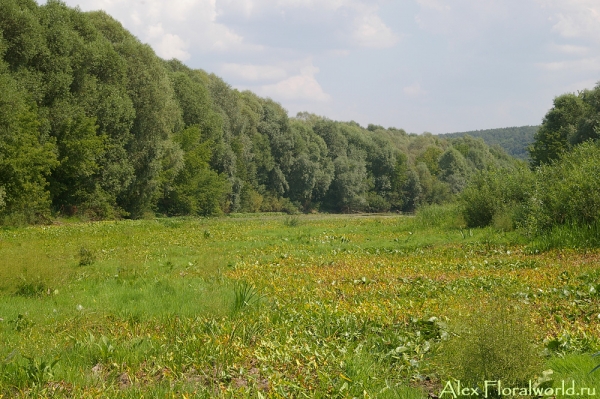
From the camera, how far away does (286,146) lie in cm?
8031

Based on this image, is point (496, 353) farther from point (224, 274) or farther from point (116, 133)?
point (116, 133)

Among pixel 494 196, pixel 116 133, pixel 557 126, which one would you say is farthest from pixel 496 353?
pixel 557 126

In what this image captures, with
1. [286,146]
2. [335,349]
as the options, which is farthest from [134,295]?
[286,146]

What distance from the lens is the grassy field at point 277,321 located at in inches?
233

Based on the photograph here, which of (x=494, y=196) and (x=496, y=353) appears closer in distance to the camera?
(x=496, y=353)

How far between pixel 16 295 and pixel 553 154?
5443 centimetres

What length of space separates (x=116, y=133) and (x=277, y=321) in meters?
36.3

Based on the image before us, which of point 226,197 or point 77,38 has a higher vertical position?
point 77,38

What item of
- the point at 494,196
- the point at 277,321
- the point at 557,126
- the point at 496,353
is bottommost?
the point at 277,321

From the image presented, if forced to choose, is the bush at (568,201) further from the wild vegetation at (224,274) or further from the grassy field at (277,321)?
the grassy field at (277,321)

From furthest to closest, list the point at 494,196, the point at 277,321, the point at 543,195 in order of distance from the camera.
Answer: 1. the point at 494,196
2. the point at 543,195
3. the point at 277,321

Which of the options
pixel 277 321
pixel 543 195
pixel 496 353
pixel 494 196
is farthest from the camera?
pixel 494 196

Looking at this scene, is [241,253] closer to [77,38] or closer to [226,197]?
[77,38]

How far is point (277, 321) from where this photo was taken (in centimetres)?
826
